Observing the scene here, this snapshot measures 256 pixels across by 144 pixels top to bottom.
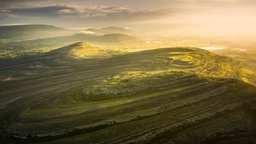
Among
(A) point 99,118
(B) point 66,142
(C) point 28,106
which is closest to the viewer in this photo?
(B) point 66,142

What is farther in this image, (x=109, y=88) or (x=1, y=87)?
(x=1, y=87)

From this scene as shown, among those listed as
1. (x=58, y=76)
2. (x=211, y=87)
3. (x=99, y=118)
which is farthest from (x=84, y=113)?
(x=58, y=76)

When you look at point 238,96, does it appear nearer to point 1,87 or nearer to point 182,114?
point 182,114

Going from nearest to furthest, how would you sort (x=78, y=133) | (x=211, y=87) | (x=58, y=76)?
(x=78, y=133), (x=211, y=87), (x=58, y=76)

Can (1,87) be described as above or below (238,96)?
below

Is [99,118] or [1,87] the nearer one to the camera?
[99,118]

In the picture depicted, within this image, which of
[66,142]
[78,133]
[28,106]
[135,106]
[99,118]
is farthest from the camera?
[28,106]

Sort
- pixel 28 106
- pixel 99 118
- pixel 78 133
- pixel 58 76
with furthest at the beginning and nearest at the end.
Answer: pixel 58 76 < pixel 28 106 < pixel 99 118 < pixel 78 133

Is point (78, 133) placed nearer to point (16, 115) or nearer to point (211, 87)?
point (16, 115)

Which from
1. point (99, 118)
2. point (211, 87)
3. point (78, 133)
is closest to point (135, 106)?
point (99, 118)
